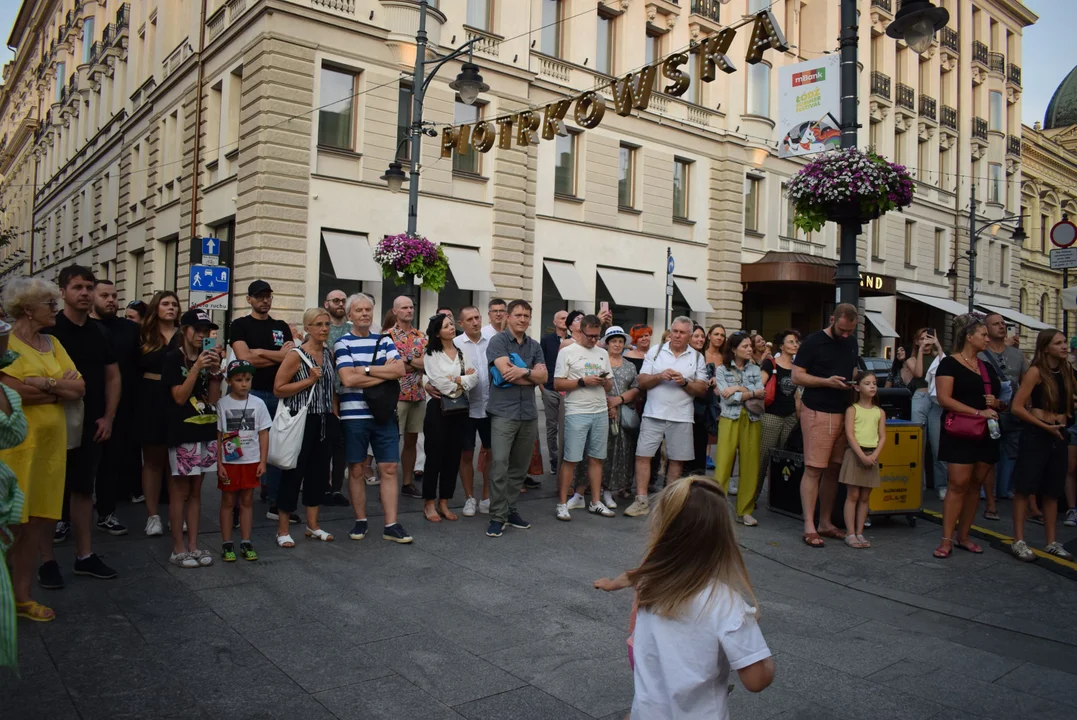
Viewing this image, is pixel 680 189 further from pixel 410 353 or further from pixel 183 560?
pixel 183 560

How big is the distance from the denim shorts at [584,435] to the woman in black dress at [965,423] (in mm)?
2984

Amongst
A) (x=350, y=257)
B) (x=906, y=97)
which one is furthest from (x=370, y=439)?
(x=906, y=97)

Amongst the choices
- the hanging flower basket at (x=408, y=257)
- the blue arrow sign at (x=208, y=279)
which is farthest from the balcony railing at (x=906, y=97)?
the blue arrow sign at (x=208, y=279)

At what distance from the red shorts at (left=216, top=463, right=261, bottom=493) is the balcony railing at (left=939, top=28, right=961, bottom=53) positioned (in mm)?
39969

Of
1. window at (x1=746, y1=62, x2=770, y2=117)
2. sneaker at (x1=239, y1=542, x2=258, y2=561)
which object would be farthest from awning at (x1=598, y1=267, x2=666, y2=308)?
sneaker at (x1=239, y1=542, x2=258, y2=561)

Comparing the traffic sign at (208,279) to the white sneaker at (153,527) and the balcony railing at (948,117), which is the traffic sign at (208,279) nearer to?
the white sneaker at (153,527)

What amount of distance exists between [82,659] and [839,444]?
606 centimetres

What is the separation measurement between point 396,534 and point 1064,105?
66.3 metres

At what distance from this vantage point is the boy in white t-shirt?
6.04 m

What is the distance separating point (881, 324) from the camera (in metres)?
33.8

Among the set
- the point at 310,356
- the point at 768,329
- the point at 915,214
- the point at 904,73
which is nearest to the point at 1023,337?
the point at 915,214

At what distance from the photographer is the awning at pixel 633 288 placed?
25.1 m

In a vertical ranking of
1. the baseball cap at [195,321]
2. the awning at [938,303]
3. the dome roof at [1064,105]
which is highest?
the dome roof at [1064,105]

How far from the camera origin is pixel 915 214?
121 ft
